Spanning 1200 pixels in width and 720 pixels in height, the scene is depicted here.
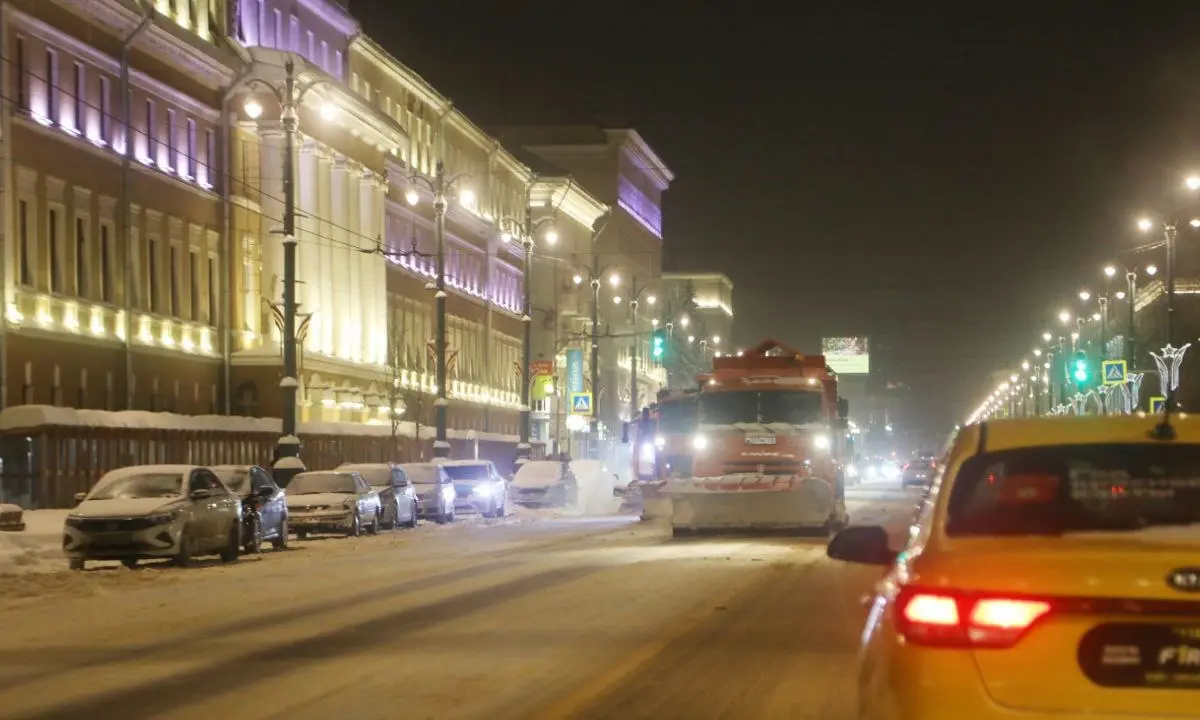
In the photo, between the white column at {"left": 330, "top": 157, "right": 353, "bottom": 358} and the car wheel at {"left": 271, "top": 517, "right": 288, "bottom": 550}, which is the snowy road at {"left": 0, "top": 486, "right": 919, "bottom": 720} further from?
the white column at {"left": 330, "top": 157, "right": 353, "bottom": 358}

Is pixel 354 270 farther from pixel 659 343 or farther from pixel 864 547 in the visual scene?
pixel 864 547

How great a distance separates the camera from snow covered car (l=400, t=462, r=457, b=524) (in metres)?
46.5

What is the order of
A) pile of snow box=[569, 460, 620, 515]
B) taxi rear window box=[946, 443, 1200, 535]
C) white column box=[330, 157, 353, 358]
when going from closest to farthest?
taxi rear window box=[946, 443, 1200, 535] < pile of snow box=[569, 460, 620, 515] < white column box=[330, 157, 353, 358]

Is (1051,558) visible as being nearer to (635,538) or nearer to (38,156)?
(635,538)

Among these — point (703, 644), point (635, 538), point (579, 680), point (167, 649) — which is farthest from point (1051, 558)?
point (635, 538)

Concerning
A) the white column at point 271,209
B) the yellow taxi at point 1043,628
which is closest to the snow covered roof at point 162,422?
the white column at point 271,209

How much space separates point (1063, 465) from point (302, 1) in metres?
61.3

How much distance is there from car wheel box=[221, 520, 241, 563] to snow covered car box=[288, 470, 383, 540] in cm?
778

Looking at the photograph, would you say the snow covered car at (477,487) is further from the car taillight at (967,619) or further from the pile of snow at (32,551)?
the car taillight at (967,619)

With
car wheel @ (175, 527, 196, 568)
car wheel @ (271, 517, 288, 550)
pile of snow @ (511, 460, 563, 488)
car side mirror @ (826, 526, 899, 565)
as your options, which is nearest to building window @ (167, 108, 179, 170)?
pile of snow @ (511, 460, 563, 488)

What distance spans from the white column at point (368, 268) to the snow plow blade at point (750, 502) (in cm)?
3998

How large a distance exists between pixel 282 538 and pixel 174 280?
77.3ft

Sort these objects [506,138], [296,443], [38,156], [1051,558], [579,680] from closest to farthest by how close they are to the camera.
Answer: [1051,558], [579,680], [296,443], [38,156], [506,138]

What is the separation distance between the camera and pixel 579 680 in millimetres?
12445
